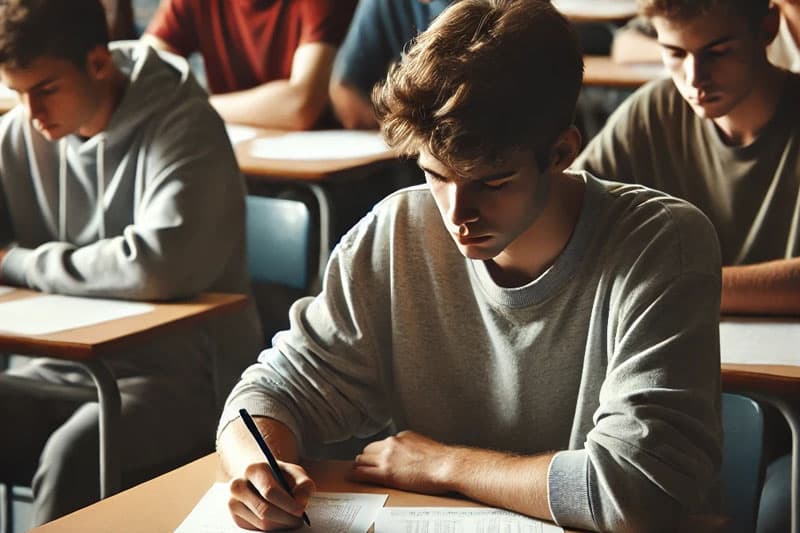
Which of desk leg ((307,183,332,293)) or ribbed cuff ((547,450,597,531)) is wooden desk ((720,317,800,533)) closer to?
ribbed cuff ((547,450,597,531))

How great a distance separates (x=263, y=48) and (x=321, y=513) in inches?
106

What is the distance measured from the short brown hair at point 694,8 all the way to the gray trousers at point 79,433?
1145 mm

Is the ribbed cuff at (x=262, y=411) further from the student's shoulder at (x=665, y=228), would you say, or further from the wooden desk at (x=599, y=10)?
the wooden desk at (x=599, y=10)

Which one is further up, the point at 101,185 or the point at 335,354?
the point at 335,354

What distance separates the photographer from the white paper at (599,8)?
16.6 feet

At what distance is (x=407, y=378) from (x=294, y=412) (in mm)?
167

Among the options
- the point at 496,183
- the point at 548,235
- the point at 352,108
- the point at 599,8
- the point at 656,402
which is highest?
the point at 496,183

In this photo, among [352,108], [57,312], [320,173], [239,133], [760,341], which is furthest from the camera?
[352,108]

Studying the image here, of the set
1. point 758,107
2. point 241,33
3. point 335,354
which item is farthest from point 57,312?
point 241,33

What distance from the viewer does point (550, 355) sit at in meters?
1.52

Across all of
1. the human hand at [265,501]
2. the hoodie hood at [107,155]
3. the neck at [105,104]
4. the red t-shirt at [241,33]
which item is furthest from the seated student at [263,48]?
the human hand at [265,501]

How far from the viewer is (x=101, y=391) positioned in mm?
2008

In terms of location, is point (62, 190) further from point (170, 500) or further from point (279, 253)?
point (170, 500)

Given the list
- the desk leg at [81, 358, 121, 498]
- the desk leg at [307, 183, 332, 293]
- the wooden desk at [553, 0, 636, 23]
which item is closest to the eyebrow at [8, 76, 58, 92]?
the desk leg at [81, 358, 121, 498]
